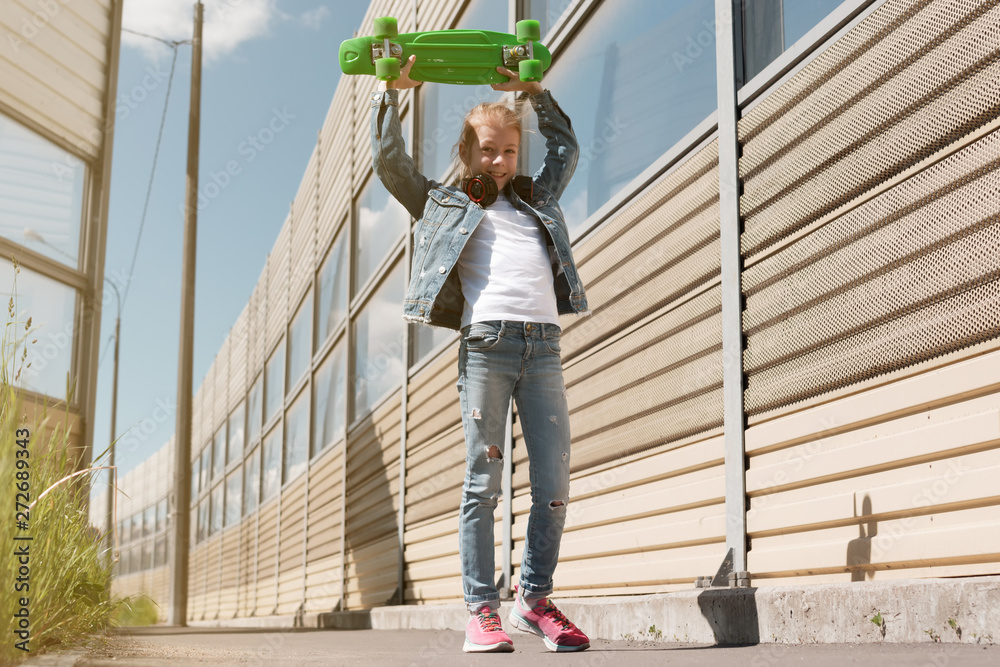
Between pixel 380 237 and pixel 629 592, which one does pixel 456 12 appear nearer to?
pixel 380 237

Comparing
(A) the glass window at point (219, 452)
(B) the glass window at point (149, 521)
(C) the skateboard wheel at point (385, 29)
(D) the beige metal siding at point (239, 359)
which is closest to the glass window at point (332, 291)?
(D) the beige metal siding at point (239, 359)

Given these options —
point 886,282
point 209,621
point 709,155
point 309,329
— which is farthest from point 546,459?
point 209,621

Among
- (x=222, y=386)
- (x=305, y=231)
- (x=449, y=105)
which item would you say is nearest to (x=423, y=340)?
(x=449, y=105)

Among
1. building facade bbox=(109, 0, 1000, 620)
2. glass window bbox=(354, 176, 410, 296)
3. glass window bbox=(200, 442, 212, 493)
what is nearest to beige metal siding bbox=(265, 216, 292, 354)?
glass window bbox=(354, 176, 410, 296)

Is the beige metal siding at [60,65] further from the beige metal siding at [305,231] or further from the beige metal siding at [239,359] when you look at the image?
the beige metal siding at [239,359]

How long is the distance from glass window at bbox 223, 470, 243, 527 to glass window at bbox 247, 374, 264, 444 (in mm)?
1091

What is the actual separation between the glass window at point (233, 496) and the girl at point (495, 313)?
54.0ft

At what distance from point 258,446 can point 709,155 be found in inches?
582

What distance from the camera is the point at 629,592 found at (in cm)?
400

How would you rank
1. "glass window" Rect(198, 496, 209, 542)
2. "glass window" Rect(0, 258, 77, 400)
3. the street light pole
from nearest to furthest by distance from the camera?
1. "glass window" Rect(0, 258, 77, 400)
2. the street light pole
3. "glass window" Rect(198, 496, 209, 542)

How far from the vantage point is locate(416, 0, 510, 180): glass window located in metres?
6.59

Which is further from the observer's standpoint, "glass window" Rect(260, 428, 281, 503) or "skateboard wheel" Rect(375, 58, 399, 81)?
"glass window" Rect(260, 428, 281, 503)

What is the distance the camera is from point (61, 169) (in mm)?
6883

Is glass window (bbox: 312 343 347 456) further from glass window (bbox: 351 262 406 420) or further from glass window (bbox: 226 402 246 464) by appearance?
glass window (bbox: 226 402 246 464)
